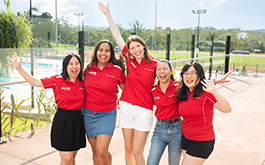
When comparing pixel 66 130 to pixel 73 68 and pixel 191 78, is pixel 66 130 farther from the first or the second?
pixel 191 78

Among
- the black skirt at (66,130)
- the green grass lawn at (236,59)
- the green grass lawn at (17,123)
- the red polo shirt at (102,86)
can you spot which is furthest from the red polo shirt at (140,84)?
the green grass lawn at (236,59)

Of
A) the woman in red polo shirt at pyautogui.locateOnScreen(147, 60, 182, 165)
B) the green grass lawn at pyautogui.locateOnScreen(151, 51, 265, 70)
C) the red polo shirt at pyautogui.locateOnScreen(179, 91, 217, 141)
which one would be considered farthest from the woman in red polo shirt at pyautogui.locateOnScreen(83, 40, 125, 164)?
the green grass lawn at pyautogui.locateOnScreen(151, 51, 265, 70)

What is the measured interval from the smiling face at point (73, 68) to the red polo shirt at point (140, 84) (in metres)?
0.45

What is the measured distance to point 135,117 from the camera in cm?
238

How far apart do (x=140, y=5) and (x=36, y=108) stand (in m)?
87.7

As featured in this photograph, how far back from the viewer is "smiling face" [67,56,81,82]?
230 centimetres

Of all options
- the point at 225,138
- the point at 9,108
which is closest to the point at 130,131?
the point at 225,138

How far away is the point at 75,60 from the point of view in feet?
7.68

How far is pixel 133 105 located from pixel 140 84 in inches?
7.7

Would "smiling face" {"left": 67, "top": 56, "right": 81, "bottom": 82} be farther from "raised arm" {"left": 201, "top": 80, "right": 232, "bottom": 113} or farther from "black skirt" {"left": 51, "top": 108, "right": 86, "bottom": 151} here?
"raised arm" {"left": 201, "top": 80, "right": 232, "bottom": 113}

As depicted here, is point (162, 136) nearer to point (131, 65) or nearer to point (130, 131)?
point (130, 131)

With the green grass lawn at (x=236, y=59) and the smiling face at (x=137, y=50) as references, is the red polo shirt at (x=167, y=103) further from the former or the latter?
the green grass lawn at (x=236, y=59)

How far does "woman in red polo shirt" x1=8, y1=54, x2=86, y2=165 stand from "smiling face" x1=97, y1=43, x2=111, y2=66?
0.67 ft

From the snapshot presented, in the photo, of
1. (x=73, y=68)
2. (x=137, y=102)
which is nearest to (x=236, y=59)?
(x=137, y=102)
